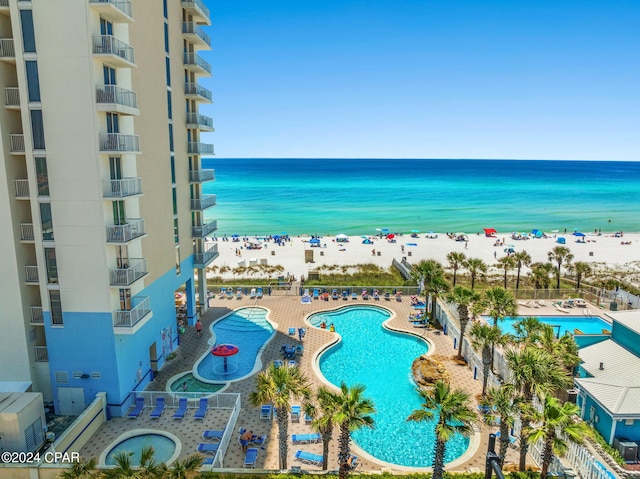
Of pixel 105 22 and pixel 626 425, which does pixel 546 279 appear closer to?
pixel 626 425

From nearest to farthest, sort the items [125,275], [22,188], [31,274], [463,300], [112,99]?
1. [112,99]
2. [22,188]
3. [125,275]
4. [31,274]
5. [463,300]

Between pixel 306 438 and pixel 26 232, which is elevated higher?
pixel 26 232

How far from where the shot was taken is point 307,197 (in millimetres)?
151875

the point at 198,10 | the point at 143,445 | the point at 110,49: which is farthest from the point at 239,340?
the point at 198,10

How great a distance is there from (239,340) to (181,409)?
9.95 m

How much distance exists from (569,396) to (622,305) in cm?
1933

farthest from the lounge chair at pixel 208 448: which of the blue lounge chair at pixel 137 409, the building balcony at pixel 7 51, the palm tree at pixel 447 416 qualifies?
the building balcony at pixel 7 51

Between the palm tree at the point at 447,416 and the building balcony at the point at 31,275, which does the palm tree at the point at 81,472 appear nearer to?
the palm tree at the point at 447,416

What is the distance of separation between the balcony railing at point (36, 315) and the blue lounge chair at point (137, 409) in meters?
6.19

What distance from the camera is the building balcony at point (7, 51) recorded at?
19156mm

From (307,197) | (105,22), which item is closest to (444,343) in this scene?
(105,22)

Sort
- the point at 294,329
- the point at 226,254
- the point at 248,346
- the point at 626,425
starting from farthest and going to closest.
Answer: the point at 226,254
the point at 294,329
the point at 248,346
the point at 626,425

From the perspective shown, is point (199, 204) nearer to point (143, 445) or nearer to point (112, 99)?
point (112, 99)

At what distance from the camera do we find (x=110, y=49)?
19.4 meters
